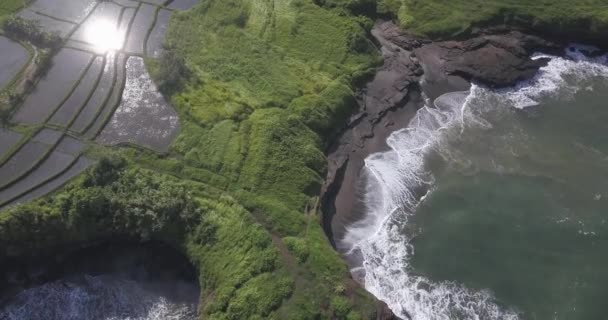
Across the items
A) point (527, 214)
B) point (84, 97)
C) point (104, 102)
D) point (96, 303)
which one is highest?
point (84, 97)

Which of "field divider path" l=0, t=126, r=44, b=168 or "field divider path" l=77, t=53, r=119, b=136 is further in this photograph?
"field divider path" l=77, t=53, r=119, b=136

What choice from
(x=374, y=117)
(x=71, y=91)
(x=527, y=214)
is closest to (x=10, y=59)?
(x=71, y=91)

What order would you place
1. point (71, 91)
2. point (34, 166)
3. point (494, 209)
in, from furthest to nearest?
point (71, 91), point (494, 209), point (34, 166)

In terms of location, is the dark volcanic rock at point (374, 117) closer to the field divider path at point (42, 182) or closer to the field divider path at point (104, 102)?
the field divider path at point (42, 182)

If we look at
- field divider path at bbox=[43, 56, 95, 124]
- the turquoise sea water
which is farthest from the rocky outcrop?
field divider path at bbox=[43, 56, 95, 124]

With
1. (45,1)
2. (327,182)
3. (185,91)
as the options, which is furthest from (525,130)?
(45,1)

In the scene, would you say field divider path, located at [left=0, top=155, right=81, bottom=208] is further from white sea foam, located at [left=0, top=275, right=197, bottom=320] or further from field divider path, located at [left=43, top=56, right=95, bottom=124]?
white sea foam, located at [left=0, top=275, right=197, bottom=320]

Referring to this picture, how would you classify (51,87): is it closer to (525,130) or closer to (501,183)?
(501,183)

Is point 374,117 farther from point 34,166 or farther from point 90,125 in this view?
point 34,166
